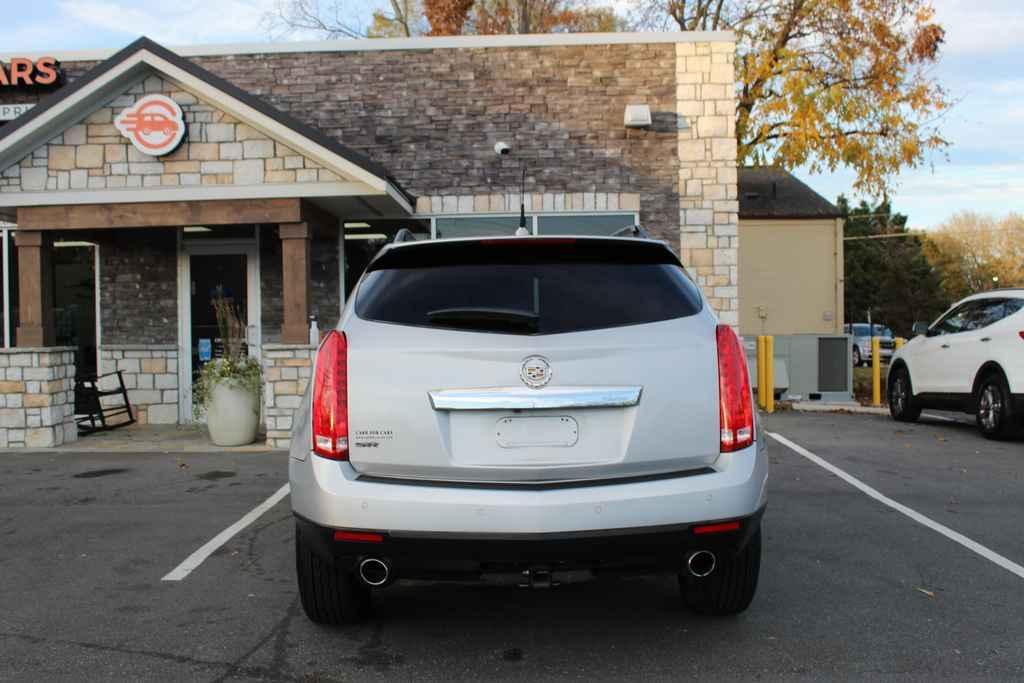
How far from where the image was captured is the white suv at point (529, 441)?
11.4 ft

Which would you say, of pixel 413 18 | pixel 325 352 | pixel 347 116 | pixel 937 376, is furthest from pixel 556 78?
pixel 413 18

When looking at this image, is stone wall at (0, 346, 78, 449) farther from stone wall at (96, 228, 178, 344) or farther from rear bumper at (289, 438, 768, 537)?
rear bumper at (289, 438, 768, 537)

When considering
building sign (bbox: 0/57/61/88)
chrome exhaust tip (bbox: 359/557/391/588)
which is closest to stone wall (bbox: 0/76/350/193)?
building sign (bbox: 0/57/61/88)

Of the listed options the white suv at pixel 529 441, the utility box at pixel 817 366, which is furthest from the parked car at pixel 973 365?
the white suv at pixel 529 441

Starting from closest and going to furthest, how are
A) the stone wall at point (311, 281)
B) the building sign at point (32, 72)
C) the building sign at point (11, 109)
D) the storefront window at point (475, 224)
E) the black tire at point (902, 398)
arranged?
the black tire at point (902, 398) < the stone wall at point (311, 281) < the storefront window at point (475, 224) < the building sign at point (32, 72) < the building sign at point (11, 109)

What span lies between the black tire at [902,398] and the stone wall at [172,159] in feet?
26.3

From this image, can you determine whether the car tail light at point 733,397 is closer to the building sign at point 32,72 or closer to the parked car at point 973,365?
the parked car at point 973,365

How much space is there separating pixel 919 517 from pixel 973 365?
215 inches

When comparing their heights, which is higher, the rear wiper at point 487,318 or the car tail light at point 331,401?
the rear wiper at point 487,318

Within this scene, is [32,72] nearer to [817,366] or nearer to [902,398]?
[817,366]

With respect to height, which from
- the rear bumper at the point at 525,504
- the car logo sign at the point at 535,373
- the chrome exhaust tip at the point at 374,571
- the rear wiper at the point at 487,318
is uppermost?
the rear wiper at the point at 487,318

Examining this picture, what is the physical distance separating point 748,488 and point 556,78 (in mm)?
11314

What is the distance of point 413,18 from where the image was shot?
103 feet

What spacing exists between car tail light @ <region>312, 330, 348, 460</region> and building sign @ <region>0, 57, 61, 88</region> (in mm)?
12913
